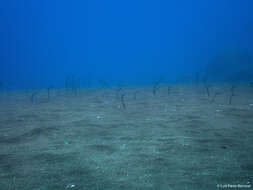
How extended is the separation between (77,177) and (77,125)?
3.64 meters

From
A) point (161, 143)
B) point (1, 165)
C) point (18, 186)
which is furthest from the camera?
point (161, 143)

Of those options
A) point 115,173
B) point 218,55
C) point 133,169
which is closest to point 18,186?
point 115,173

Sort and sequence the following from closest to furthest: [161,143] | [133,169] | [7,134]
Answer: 1. [133,169]
2. [161,143]
3. [7,134]

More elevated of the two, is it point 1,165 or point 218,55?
point 218,55

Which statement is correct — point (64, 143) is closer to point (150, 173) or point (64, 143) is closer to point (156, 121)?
point (150, 173)

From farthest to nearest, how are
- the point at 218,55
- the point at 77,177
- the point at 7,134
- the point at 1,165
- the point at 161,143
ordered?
the point at 218,55
the point at 7,134
the point at 161,143
the point at 1,165
the point at 77,177

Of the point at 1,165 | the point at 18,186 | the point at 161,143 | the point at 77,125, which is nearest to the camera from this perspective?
the point at 18,186

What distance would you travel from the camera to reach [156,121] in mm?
6867

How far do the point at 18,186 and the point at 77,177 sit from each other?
0.93m

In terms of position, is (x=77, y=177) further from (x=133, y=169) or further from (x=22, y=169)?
(x=22, y=169)

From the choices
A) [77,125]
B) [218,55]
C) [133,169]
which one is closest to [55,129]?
[77,125]

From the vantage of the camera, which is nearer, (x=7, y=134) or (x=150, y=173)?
(x=150, y=173)

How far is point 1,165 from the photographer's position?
3.80 m

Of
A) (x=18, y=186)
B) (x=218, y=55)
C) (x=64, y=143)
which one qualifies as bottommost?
(x=18, y=186)
